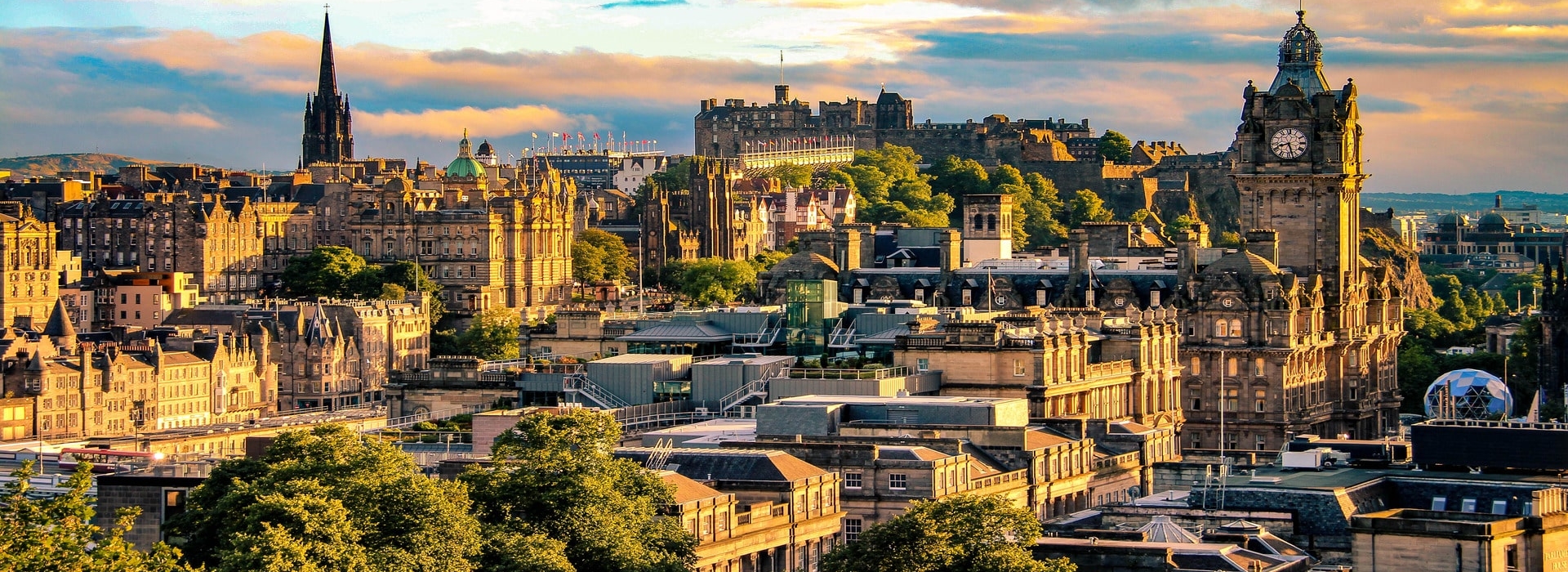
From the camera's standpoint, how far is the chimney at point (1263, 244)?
160250 mm

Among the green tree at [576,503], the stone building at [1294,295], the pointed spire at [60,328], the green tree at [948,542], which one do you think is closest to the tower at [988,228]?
the stone building at [1294,295]

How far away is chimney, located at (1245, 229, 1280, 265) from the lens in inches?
6309

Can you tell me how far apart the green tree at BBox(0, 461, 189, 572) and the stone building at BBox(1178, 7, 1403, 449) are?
276 feet

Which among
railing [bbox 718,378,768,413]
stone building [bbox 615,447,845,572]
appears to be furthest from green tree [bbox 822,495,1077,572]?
railing [bbox 718,378,768,413]

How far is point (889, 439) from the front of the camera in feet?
331

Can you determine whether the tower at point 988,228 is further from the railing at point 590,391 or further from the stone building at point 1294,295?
the railing at point 590,391

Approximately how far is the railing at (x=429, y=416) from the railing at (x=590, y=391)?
14.5 ft

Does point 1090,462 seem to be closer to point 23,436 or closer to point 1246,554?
point 1246,554

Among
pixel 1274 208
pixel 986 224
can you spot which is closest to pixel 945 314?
pixel 1274 208

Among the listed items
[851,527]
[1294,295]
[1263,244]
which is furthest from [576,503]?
[1263,244]

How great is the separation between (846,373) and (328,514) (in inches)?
1592

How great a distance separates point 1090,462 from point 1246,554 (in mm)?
26370

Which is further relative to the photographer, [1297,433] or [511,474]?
[1297,433]

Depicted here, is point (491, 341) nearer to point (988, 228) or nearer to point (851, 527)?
point (988, 228)
